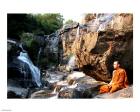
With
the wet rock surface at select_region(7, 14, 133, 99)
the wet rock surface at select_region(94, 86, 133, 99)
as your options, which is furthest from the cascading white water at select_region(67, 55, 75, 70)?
the wet rock surface at select_region(94, 86, 133, 99)

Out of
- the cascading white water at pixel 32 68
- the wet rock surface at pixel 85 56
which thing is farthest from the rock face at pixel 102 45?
the cascading white water at pixel 32 68

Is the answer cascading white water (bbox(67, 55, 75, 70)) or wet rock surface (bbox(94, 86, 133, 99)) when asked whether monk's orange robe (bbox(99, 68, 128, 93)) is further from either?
cascading white water (bbox(67, 55, 75, 70))

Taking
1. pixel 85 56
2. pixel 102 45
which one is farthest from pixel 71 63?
pixel 102 45

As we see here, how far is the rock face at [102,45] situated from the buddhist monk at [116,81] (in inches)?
1.5

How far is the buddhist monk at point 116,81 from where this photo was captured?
150 inches

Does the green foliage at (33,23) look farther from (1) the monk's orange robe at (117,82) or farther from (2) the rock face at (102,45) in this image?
(1) the monk's orange robe at (117,82)

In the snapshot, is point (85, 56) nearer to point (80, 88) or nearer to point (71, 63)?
point (71, 63)

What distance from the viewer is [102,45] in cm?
382

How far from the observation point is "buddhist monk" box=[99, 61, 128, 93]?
3816mm

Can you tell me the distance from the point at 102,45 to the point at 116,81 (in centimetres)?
35

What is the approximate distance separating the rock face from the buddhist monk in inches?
1.5
